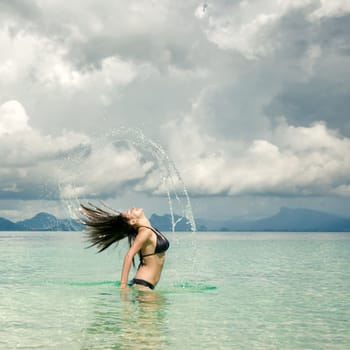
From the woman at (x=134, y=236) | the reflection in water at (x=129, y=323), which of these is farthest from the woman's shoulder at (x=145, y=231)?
the reflection in water at (x=129, y=323)

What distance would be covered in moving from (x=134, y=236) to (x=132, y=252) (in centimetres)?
102

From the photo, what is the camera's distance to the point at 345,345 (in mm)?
8391

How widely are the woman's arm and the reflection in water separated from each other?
27 cm

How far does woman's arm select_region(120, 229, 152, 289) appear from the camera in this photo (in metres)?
11.3

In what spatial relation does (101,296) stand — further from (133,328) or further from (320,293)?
(320,293)

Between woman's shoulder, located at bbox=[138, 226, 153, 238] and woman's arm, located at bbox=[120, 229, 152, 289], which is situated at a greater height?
woman's shoulder, located at bbox=[138, 226, 153, 238]

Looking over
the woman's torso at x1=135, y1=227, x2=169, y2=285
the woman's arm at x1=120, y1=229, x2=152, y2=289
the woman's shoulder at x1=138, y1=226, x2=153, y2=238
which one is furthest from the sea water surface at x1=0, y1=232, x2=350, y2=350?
the woman's shoulder at x1=138, y1=226, x2=153, y2=238

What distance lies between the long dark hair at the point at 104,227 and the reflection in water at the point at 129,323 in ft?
4.21

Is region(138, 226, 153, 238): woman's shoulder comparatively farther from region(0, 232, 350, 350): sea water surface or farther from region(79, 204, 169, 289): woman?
region(0, 232, 350, 350): sea water surface

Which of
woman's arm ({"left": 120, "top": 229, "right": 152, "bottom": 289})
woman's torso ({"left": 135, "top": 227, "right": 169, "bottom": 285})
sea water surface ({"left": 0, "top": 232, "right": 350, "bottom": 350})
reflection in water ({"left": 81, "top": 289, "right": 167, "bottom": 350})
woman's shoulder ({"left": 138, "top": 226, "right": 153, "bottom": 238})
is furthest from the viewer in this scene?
woman's torso ({"left": 135, "top": 227, "right": 169, "bottom": 285})

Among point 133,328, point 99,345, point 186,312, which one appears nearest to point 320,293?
point 186,312

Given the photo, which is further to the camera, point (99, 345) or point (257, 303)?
point (257, 303)

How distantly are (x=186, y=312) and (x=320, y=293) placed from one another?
6314 mm

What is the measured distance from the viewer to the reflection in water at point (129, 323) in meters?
7.96
